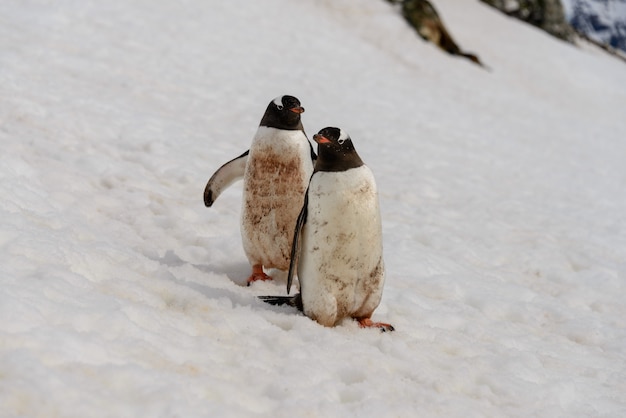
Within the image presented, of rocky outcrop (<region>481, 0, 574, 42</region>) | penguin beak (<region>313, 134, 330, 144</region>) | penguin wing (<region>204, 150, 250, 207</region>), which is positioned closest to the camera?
penguin beak (<region>313, 134, 330, 144</region>)

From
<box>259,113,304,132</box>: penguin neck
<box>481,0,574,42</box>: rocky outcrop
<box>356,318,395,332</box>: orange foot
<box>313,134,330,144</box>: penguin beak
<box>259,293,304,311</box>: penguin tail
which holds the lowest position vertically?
<box>259,293,304,311</box>: penguin tail

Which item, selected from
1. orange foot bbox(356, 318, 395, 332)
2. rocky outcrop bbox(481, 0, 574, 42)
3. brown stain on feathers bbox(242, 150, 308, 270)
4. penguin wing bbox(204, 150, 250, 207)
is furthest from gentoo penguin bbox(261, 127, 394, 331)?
rocky outcrop bbox(481, 0, 574, 42)

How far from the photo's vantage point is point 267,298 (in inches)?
163

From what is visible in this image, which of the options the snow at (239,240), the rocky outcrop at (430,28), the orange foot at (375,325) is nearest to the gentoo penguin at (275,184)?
the snow at (239,240)

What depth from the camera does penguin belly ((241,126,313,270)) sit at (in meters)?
4.45

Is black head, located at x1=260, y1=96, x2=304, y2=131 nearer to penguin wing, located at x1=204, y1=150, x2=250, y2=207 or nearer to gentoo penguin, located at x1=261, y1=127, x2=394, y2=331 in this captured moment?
penguin wing, located at x1=204, y1=150, x2=250, y2=207

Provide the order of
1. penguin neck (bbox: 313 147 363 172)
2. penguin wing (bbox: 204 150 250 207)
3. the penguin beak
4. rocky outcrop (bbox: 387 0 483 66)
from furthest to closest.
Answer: rocky outcrop (bbox: 387 0 483 66) → penguin wing (bbox: 204 150 250 207) → penguin neck (bbox: 313 147 363 172) → the penguin beak

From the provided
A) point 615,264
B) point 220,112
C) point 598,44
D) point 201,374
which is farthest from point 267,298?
point 598,44

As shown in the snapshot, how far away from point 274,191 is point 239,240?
3.58ft

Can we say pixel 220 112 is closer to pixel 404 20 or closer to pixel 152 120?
pixel 152 120

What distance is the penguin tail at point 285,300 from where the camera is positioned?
13.5ft

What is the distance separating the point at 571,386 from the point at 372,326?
123 cm

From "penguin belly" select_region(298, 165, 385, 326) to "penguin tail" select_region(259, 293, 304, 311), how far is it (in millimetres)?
93

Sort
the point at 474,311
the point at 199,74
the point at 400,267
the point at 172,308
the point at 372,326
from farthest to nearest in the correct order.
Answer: the point at 199,74 → the point at 400,267 → the point at 474,311 → the point at 372,326 → the point at 172,308
